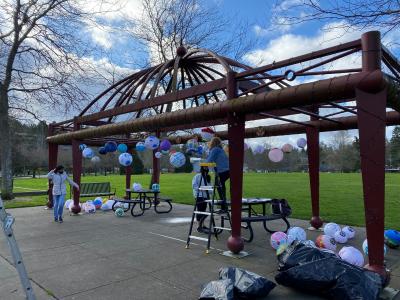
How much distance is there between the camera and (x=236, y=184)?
254 inches

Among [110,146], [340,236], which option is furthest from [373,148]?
[110,146]

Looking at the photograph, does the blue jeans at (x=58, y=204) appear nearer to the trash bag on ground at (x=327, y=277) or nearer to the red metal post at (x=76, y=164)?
the red metal post at (x=76, y=164)

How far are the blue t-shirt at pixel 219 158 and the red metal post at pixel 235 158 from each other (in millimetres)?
1905

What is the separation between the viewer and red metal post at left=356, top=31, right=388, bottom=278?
14.7ft

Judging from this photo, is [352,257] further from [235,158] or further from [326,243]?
[235,158]

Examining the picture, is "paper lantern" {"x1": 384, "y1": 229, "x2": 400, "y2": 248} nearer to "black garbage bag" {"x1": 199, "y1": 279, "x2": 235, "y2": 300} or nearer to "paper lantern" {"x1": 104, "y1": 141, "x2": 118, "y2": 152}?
"black garbage bag" {"x1": 199, "y1": 279, "x2": 235, "y2": 300}

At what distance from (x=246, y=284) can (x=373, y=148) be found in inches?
93.5

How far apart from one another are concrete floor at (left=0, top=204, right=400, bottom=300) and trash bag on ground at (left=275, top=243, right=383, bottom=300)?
231 mm

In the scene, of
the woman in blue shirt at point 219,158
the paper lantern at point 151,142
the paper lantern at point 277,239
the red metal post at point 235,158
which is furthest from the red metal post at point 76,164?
the paper lantern at point 277,239

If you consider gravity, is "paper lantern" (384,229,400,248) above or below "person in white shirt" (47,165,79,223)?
below

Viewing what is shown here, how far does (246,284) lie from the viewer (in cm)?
429

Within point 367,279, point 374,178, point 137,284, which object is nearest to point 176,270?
point 137,284

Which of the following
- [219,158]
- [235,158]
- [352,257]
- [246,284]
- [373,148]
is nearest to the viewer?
[246,284]

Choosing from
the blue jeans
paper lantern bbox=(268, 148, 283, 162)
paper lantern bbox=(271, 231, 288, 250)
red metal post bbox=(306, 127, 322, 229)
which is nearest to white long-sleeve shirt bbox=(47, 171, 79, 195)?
the blue jeans
